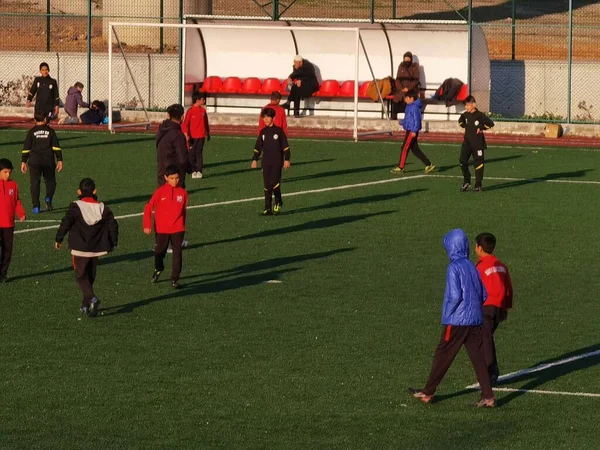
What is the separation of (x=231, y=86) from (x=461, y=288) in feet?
96.2

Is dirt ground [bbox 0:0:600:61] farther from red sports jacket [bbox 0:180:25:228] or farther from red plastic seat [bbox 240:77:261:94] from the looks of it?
red sports jacket [bbox 0:180:25:228]

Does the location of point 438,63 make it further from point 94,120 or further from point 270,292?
point 270,292

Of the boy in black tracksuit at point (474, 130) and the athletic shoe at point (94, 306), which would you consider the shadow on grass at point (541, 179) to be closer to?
the boy in black tracksuit at point (474, 130)

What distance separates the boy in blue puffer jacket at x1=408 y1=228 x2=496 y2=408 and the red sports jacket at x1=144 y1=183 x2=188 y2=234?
5.52 metres

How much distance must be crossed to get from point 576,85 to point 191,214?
19277 mm

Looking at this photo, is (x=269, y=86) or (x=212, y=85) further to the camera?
(x=212, y=85)

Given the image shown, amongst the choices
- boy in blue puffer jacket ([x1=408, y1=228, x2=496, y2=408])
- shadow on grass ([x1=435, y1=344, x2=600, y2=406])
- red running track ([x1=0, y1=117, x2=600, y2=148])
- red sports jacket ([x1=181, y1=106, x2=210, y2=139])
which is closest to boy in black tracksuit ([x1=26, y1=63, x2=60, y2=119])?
red running track ([x1=0, y1=117, x2=600, y2=148])

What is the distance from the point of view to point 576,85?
39.7 m

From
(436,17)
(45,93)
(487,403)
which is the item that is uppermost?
(436,17)

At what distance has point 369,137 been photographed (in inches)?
1438

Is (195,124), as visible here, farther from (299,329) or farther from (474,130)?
(299,329)

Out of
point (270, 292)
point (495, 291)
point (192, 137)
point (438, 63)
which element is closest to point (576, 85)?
point (438, 63)

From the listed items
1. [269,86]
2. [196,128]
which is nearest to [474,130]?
[196,128]

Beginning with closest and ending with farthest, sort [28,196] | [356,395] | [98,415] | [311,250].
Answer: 1. [98,415]
2. [356,395]
3. [311,250]
4. [28,196]
